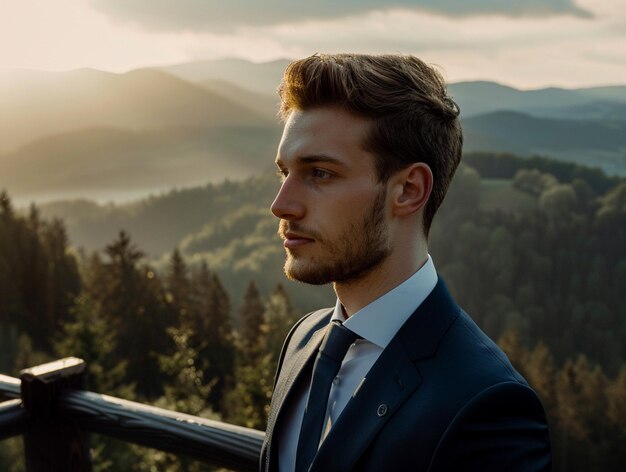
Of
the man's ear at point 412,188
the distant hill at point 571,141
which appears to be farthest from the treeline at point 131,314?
the distant hill at point 571,141

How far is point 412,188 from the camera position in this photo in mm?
1809

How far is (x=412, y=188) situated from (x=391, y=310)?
0.31 meters

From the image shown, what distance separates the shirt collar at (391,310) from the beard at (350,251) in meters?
0.09

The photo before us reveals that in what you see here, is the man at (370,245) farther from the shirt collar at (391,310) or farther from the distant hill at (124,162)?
the distant hill at (124,162)

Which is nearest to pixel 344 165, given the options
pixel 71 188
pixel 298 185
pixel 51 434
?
pixel 298 185

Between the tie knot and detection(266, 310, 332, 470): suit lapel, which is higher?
the tie knot

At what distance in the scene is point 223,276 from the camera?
100 metres

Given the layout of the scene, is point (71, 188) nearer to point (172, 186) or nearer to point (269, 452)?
point (172, 186)

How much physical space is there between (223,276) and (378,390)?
327 feet

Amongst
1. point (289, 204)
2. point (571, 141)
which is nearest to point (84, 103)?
point (571, 141)

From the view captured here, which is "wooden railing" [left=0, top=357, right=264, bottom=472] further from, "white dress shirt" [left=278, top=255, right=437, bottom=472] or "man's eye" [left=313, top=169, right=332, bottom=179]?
"man's eye" [left=313, top=169, right=332, bottom=179]

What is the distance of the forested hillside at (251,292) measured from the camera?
43.0 m

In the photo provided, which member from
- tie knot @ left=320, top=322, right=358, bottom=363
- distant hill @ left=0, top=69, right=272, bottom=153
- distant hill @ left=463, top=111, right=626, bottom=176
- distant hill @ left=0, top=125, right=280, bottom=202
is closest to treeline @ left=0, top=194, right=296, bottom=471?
tie knot @ left=320, top=322, right=358, bottom=363

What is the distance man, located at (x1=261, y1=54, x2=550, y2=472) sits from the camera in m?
1.63
